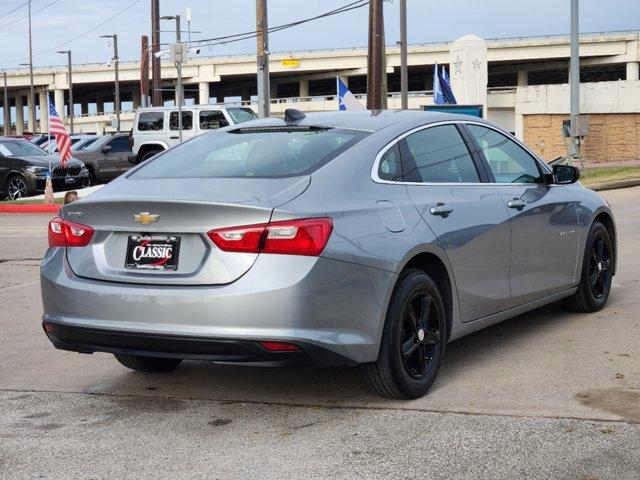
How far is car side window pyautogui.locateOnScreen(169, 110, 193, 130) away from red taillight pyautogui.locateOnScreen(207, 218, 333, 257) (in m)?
24.3

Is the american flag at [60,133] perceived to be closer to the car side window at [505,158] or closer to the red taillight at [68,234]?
the car side window at [505,158]

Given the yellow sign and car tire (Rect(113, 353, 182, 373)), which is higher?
the yellow sign

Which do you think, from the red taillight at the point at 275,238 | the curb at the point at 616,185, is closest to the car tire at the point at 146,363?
the red taillight at the point at 275,238

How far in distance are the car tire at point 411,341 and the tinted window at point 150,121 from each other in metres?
24.4

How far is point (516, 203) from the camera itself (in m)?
6.89

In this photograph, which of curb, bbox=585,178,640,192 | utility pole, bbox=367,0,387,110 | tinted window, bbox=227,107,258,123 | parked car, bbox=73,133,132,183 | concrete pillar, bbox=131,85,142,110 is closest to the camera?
curb, bbox=585,178,640,192

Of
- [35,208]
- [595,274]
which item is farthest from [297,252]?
[35,208]

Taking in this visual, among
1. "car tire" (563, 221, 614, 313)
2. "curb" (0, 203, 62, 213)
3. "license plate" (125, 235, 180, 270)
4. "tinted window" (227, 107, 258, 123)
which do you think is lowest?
"curb" (0, 203, 62, 213)

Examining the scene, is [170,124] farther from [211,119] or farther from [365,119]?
[365,119]

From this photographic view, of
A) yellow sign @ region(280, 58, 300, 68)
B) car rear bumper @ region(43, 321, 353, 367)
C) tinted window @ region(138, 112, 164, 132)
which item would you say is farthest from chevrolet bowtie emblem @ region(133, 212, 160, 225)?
yellow sign @ region(280, 58, 300, 68)

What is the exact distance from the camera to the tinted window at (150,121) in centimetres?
2962

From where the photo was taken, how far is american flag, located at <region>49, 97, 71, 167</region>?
24266mm

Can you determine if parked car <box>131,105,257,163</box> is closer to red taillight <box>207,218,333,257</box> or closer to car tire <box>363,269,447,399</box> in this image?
car tire <box>363,269,447,399</box>

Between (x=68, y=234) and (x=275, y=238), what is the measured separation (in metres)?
1.26
